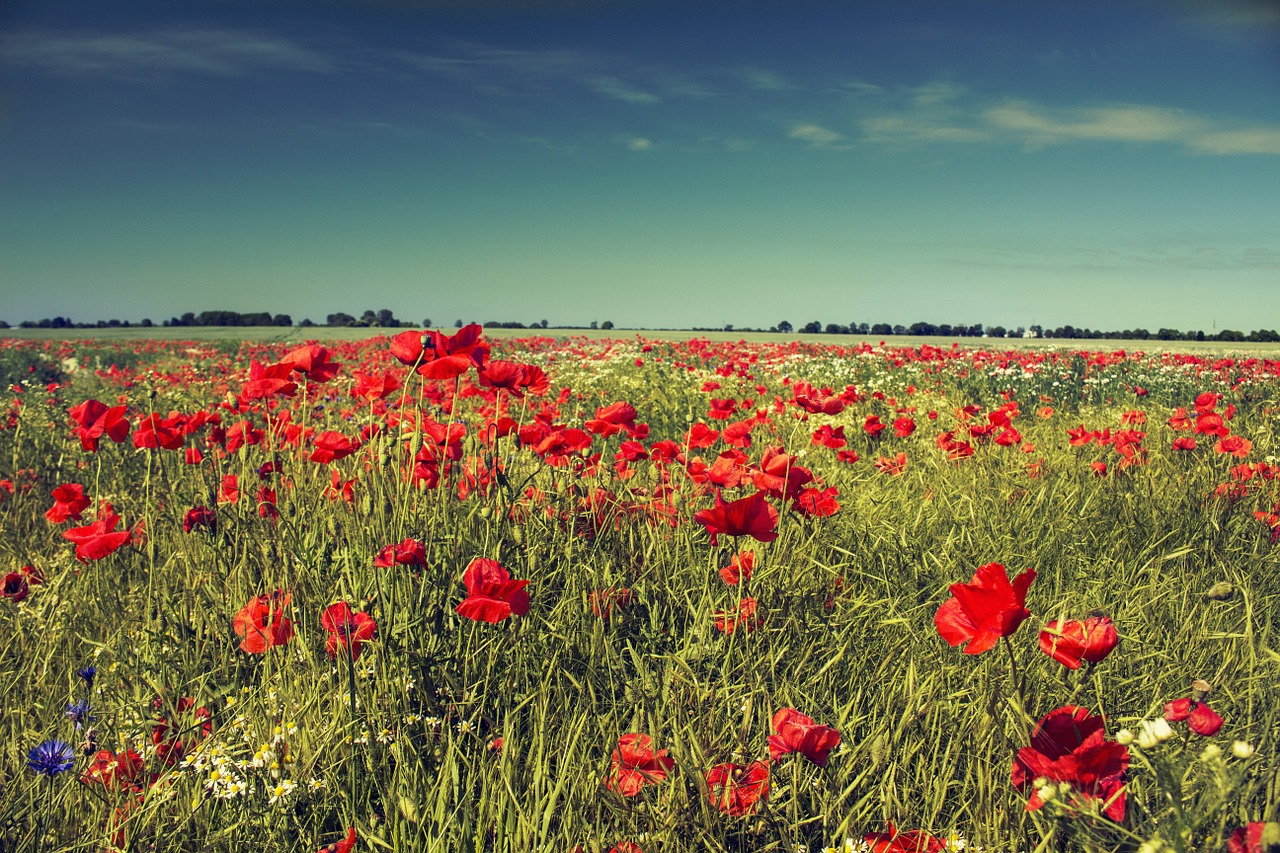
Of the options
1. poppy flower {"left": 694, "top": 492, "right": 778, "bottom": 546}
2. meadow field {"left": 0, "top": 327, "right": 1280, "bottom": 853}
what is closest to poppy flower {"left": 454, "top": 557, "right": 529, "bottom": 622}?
meadow field {"left": 0, "top": 327, "right": 1280, "bottom": 853}

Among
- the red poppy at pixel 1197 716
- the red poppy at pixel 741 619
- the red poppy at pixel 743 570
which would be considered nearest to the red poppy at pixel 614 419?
the red poppy at pixel 743 570

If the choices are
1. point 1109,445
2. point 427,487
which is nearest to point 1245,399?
point 1109,445

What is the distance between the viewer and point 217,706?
1.68 metres

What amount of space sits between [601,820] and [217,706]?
1012mm

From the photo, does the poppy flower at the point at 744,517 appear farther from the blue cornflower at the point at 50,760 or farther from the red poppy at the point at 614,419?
the blue cornflower at the point at 50,760

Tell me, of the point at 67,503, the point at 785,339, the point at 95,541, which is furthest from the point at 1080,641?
the point at 785,339

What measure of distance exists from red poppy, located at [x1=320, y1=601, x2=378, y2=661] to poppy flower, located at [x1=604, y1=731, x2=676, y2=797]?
600mm

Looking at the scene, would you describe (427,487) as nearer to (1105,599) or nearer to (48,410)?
(1105,599)

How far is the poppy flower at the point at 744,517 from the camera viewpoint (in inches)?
58.5

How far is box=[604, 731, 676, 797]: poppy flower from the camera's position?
1287 mm

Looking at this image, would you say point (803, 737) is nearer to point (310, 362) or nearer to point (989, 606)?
point (989, 606)

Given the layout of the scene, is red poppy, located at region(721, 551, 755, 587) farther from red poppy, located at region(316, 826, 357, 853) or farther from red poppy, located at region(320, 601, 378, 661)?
red poppy, located at region(316, 826, 357, 853)

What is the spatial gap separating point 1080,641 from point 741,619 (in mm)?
816

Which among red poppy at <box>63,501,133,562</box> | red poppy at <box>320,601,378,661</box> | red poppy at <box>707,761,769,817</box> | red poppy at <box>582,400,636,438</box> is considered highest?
red poppy at <box>582,400,636,438</box>
